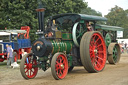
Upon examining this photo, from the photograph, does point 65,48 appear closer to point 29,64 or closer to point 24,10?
point 29,64

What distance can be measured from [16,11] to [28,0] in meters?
1.95

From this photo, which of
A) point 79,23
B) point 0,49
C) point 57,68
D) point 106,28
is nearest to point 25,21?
point 0,49

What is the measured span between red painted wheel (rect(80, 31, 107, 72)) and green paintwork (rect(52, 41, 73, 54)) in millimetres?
501

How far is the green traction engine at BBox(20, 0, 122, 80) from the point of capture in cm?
823

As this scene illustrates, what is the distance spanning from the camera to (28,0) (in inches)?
902

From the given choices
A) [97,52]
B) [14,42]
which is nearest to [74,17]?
[97,52]

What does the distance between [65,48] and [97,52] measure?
162 centimetres

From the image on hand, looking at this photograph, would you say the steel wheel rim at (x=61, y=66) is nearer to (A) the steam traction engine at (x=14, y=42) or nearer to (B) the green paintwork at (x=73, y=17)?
(B) the green paintwork at (x=73, y=17)

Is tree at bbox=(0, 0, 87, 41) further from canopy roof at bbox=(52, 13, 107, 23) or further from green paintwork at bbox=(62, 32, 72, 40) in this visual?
green paintwork at bbox=(62, 32, 72, 40)

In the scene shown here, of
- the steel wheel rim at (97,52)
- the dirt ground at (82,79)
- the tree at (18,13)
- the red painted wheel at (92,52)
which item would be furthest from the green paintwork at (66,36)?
the tree at (18,13)

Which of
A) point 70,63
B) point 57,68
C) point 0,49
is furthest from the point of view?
point 0,49

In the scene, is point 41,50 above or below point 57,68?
above

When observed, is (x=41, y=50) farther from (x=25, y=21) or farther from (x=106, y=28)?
(x=25, y=21)

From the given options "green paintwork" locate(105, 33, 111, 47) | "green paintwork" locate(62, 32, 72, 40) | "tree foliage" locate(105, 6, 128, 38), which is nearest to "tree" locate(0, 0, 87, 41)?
"green paintwork" locate(105, 33, 111, 47)
